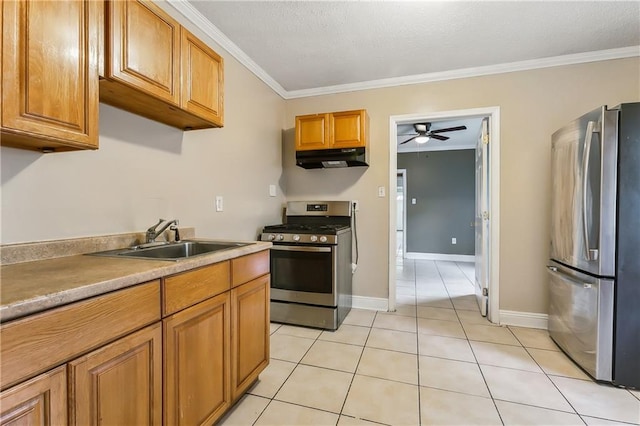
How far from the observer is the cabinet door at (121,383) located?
83 centimetres

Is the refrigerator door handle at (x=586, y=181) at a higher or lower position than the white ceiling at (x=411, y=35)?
lower

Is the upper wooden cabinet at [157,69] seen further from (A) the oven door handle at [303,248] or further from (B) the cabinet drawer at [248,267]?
(A) the oven door handle at [303,248]

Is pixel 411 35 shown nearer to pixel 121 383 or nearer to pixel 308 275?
pixel 308 275

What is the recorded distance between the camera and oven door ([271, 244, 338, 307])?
2.65m

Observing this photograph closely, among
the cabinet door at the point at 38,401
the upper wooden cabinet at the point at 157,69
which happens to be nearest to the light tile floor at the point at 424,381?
the cabinet door at the point at 38,401

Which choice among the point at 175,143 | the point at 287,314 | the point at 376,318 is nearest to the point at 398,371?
the point at 376,318

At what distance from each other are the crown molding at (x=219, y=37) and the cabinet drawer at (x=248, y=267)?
167 centimetres

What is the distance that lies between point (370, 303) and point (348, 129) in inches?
72.6

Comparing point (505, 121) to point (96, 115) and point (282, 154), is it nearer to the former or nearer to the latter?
point (282, 154)

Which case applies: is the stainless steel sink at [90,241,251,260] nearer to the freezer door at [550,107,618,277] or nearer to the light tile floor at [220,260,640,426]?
the light tile floor at [220,260,640,426]

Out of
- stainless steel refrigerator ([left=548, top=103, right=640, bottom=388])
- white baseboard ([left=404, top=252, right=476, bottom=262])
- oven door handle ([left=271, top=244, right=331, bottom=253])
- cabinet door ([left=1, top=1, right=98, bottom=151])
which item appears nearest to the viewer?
cabinet door ([left=1, top=1, right=98, bottom=151])

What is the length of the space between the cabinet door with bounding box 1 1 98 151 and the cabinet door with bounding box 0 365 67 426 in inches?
30.4

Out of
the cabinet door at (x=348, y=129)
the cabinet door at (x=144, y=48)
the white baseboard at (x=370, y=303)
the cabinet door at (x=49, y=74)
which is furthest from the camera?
the white baseboard at (x=370, y=303)

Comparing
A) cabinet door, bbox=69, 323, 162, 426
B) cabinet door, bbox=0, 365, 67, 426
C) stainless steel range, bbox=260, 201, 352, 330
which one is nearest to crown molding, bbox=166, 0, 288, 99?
stainless steel range, bbox=260, 201, 352, 330
